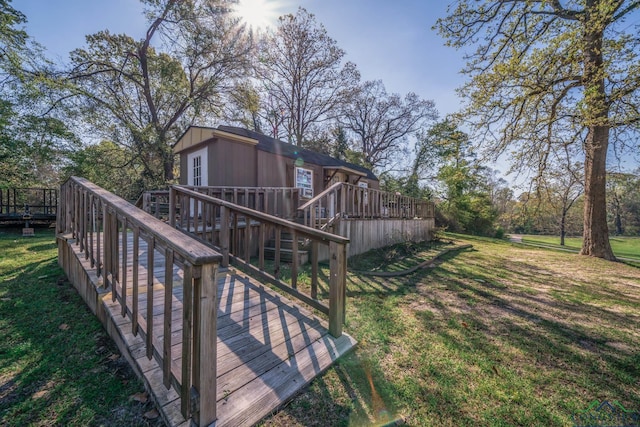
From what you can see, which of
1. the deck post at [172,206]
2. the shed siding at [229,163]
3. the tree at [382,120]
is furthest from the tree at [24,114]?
the tree at [382,120]

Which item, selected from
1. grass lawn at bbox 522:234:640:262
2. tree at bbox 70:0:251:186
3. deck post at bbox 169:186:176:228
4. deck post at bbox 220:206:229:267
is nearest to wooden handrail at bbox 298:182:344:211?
deck post at bbox 220:206:229:267

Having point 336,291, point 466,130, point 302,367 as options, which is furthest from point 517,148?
point 302,367

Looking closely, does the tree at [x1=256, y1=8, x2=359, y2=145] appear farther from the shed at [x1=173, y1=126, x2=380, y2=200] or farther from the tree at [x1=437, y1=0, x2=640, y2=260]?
the tree at [x1=437, y1=0, x2=640, y2=260]

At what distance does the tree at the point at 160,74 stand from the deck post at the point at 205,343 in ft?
52.4

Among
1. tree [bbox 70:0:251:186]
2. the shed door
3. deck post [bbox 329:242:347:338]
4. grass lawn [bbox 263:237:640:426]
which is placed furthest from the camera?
tree [bbox 70:0:251:186]

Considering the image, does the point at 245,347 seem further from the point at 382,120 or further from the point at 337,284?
the point at 382,120

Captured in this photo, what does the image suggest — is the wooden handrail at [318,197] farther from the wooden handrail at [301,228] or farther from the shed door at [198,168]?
the shed door at [198,168]

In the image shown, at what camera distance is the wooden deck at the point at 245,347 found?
163 cm

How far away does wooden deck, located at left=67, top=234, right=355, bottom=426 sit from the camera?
163cm

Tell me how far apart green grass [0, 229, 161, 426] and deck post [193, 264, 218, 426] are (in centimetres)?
37

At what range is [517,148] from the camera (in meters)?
7.78

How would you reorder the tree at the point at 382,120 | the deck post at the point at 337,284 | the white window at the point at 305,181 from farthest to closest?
the tree at the point at 382,120 < the white window at the point at 305,181 < the deck post at the point at 337,284

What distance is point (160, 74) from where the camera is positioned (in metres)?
15.1

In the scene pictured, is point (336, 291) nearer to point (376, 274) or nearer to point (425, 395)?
point (425, 395)
